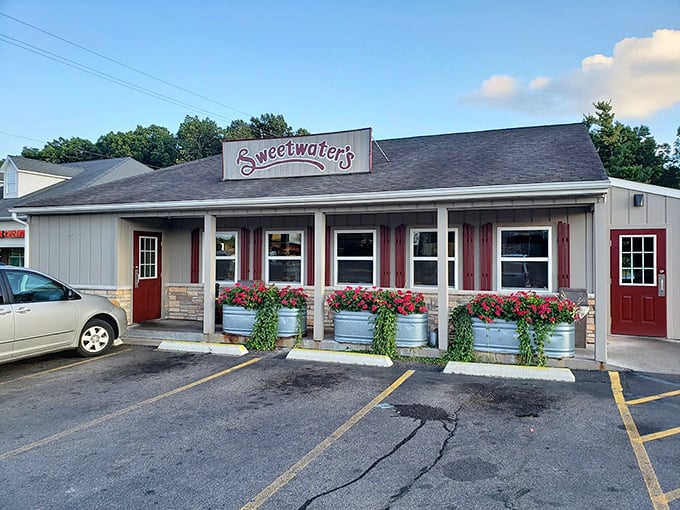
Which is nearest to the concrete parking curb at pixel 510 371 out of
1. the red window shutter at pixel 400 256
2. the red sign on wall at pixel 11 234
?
the red window shutter at pixel 400 256

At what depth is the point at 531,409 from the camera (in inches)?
213

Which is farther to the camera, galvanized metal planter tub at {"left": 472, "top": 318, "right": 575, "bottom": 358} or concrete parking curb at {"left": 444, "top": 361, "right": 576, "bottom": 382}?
galvanized metal planter tub at {"left": 472, "top": 318, "right": 575, "bottom": 358}

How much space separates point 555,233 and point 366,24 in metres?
9.21

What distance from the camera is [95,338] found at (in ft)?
26.6

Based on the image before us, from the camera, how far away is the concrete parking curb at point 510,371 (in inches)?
264

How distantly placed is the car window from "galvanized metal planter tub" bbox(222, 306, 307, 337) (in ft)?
9.20

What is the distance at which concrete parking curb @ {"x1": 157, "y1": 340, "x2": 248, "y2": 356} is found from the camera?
27.8 feet

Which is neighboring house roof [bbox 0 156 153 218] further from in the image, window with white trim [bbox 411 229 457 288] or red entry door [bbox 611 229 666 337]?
red entry door [bbox 611 229 666 337]

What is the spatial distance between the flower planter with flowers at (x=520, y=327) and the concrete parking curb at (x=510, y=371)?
0.32 metres

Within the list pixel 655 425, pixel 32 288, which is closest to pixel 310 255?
pixel 32 288

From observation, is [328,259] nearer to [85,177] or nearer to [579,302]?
[579,302]

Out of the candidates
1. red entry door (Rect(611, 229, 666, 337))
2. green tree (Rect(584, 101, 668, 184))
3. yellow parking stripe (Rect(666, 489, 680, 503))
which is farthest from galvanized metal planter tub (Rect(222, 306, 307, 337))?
green tree (Rect(584, 101, 668, 184))

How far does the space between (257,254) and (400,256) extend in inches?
132

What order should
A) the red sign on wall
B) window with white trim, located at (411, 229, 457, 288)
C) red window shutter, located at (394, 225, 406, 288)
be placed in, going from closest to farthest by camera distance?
window with white trim, located at (411, 229, 457, 288), red window shutter, located at (394, 225, 406, 288), the red sign on wall
